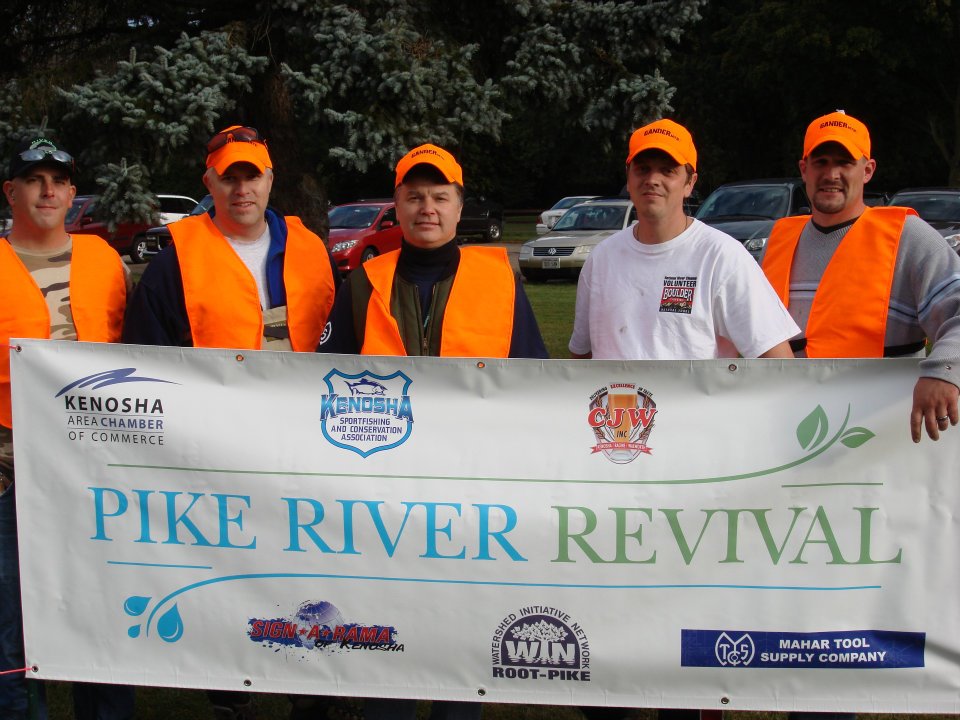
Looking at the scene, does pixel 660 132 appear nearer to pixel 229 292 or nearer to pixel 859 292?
pixel 859 292

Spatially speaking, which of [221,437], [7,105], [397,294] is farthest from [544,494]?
[7,105]

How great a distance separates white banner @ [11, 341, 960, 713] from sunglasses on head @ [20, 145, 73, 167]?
0.65m

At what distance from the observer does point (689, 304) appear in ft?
11.0

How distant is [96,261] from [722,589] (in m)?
2.34

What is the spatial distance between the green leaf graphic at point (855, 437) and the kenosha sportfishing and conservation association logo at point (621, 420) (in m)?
0.58

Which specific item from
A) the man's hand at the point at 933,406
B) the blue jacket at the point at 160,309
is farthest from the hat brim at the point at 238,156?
the man's hand at the point at 933,406

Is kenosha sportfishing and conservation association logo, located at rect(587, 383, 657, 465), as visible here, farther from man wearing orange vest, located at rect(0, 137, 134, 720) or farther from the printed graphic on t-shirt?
man wearing orange vest, located at rect(0, 137, 134, 720)

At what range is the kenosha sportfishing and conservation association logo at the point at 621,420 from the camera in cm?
323

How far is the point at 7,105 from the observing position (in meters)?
5.71

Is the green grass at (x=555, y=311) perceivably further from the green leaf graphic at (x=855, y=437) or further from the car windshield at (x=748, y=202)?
the green leaf graphic at (x=855, y=437)

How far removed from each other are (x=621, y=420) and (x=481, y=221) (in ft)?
97.0

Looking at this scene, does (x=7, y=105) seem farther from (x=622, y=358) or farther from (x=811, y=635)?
(x=811, y=635)

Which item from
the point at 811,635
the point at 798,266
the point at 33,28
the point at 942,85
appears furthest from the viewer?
the point at 942,85

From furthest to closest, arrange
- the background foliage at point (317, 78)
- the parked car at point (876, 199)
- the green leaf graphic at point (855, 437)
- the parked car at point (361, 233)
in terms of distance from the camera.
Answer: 1. the parked car at point (361, 233)
2. the parked car at point (876, 199)
3. the background foliage at point (317, 78)
4. the green leaf graphic at point (855, 437)
